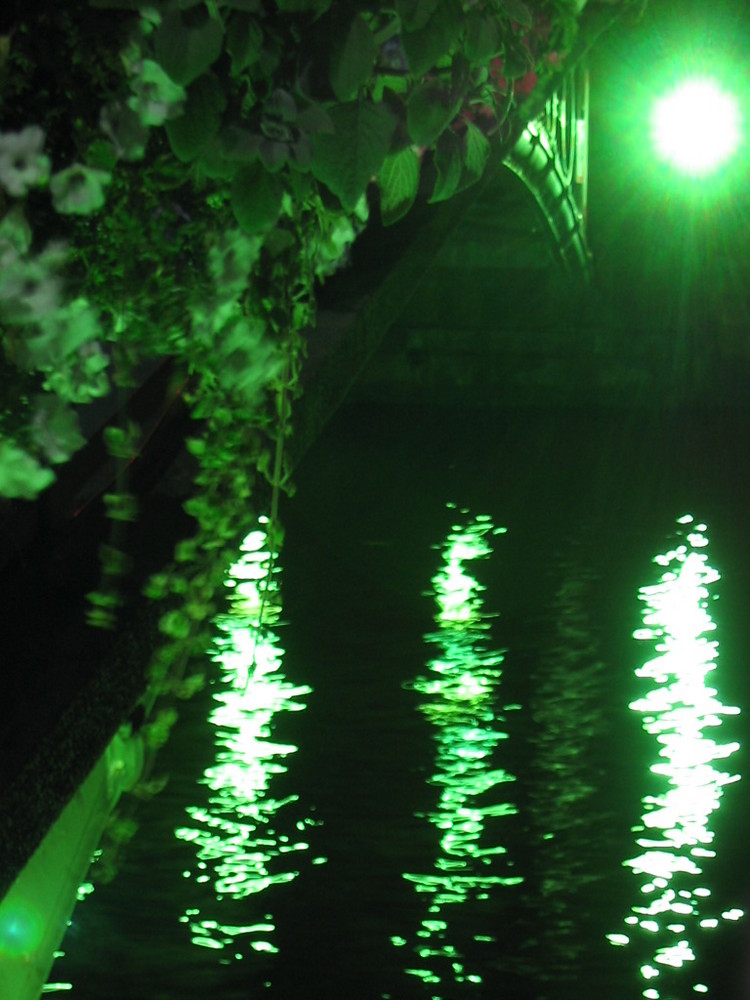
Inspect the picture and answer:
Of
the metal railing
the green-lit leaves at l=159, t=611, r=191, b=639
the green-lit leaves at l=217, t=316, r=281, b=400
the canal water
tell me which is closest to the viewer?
the green-lit leaves at l=217, t=316, r=281, b=400

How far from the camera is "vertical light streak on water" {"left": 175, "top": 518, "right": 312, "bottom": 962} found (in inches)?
200

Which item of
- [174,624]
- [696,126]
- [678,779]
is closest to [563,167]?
[696,126]

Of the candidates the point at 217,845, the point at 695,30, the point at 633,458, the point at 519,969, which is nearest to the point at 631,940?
the point at 519,969

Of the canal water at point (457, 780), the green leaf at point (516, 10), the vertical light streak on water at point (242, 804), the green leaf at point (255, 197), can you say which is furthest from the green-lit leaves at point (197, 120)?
the vertical light streak on water at point (242, 804)

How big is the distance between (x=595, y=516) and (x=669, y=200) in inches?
272

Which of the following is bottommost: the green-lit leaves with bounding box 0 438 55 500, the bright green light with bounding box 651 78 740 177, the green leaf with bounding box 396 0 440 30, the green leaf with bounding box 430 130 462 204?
the green-lit leaves with bounding box 0 438 55 500

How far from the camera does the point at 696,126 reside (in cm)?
1761

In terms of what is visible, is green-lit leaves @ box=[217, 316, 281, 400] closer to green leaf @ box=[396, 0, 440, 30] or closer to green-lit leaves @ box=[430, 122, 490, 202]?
green-lit leaves @ box=[430, 122, 490, 202]

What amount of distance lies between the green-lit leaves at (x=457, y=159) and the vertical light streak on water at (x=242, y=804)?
2207 millimetres

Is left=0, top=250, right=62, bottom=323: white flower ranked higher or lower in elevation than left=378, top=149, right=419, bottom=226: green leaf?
lower

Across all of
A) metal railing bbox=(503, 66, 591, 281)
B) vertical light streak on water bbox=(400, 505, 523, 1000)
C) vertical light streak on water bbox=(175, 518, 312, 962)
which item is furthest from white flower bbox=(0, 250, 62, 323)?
metal railing bbox=(503, 66, 591, 281)

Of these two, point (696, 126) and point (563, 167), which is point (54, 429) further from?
point (696, 126)

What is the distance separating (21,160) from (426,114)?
0.38m

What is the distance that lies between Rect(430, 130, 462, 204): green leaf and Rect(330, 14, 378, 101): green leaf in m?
0.18
